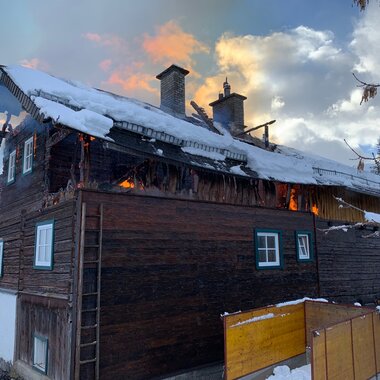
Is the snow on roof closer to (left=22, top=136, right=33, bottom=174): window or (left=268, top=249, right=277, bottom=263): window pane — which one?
(left=22, top=136, right=33, bottom=174): window

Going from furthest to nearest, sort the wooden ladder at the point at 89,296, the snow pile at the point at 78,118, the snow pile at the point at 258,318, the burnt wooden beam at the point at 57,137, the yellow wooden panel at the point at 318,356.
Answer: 1. the burnt wooden beam at the point at 57,137
2. the snow pile at the point at 258,318
3. the snow pile at the point at 78,118
4. the wooden ladder at the point at 89,296
5. the yellow wooden panel at the point at 318,356

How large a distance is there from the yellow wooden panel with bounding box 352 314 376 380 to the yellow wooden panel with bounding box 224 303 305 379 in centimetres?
211

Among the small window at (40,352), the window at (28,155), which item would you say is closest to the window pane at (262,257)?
the small window at (40,352)

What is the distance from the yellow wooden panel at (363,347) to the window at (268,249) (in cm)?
364

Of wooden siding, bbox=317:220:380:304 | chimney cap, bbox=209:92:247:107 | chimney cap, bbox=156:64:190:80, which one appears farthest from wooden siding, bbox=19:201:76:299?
chimney cap, bbox=209:92:247:107

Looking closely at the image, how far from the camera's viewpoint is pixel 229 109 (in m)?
19.4

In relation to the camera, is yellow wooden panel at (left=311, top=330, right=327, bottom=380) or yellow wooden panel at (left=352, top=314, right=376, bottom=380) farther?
yellow wooden panel at (left=352, top=314, right=376, bottom=380)

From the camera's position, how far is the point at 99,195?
848 cm

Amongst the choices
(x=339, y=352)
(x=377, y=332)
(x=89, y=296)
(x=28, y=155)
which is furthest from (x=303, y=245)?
(x=28, y=155)

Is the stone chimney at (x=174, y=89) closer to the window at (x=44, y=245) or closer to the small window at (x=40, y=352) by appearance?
the window at (x=44, y=245)

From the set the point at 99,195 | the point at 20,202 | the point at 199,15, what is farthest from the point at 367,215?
the point at 199,15

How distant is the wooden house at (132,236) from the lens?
27.0ft

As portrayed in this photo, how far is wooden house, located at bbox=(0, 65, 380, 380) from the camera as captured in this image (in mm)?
8219

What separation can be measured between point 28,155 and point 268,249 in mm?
8471
